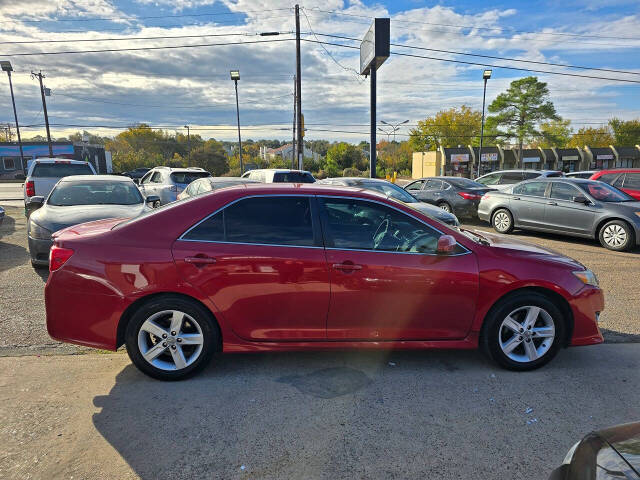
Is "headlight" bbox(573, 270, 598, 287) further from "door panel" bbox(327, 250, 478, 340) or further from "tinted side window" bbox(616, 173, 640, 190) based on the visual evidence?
"tinted side window" bbox(616, 173, 640, 190)

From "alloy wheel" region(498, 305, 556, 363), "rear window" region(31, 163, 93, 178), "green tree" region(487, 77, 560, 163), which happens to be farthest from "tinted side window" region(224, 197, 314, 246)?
"green tree" region(487, 77, 560, 163)

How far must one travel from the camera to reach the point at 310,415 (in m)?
3.01

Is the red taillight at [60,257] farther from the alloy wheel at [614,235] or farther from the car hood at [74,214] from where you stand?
the alloy wheel at [614,235]

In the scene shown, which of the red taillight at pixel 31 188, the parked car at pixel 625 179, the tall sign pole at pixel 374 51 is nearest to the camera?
the red taillight at pixel 31 188

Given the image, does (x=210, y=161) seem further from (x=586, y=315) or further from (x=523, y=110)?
(x=586, y=315)

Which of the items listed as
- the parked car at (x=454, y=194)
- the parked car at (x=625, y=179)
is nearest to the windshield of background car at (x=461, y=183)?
Result: the parked car at (x=454, y=194)

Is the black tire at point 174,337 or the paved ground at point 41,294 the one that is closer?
the black tire at point 174,337

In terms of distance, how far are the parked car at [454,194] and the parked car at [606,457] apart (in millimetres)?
11348

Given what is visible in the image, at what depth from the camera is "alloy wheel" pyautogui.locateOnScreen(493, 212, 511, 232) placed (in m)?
10.9

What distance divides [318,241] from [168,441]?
1769 millimetres

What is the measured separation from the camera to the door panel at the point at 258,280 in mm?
3334

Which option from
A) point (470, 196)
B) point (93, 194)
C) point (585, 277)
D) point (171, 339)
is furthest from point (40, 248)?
point (470, 196)

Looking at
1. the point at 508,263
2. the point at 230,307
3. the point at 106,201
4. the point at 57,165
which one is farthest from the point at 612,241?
the point at 57,165

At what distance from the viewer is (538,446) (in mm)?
2707
